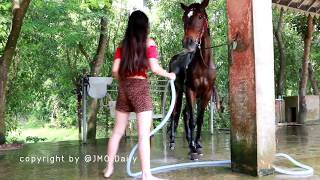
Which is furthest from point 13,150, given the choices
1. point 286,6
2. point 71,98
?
point 71,98

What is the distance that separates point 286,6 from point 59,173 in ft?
21.6

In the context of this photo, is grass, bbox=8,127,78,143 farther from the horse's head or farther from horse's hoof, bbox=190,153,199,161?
the horse's head

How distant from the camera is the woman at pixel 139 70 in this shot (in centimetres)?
416

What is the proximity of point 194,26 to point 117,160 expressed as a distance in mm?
2190

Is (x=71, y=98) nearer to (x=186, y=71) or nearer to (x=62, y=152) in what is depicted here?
(x=62, y=152)

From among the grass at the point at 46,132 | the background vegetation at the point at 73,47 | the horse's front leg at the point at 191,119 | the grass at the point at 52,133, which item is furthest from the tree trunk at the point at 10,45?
the grass at the point at 52,133

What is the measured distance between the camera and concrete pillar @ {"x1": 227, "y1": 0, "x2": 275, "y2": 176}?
4.49 m

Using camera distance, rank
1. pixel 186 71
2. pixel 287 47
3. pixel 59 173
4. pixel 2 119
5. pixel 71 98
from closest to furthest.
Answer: pixel 59 173 < pixel 186 71 < pixel 2 119 < pixel 287 47 < pixel 71 98

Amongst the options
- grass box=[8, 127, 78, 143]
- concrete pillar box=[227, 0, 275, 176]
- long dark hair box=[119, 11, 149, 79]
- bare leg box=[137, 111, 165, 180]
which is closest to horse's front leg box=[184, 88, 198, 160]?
concrete pillar box=[227, 0, 275, 176]

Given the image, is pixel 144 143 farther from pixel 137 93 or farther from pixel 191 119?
pixel 191 119

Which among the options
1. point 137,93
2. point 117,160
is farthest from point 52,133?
point 137,93

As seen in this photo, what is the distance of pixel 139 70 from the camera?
422 centimetres

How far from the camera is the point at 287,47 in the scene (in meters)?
17.3

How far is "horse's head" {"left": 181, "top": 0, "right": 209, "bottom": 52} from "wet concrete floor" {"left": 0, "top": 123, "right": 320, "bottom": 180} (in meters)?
1.66
